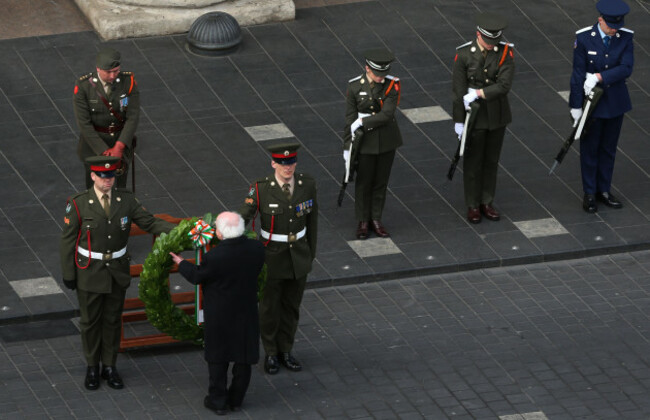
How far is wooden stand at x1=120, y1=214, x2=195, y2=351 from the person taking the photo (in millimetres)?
12641

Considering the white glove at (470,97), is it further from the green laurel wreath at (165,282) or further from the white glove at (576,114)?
the green laurel wreath at (165,282)

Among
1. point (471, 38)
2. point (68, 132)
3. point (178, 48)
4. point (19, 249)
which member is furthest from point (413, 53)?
point (19, 249)

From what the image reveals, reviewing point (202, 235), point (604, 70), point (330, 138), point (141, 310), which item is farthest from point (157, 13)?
point (202, 235)

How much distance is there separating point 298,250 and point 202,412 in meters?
1.45

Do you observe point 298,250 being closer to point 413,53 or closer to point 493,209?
point 493,209

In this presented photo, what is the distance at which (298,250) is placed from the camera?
40.4ft

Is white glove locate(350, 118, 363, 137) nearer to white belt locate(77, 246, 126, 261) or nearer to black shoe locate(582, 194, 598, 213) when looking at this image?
black shoe locate(582, 194, 598, 213)

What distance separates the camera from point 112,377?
481 inches

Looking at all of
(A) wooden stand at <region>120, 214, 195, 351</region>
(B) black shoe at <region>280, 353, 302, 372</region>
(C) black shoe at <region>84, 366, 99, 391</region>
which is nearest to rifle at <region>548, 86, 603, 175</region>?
(B) black shoe at <region>280, 353, 302, 372</region>

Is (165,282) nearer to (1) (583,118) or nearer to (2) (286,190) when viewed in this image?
(2) (286,190)

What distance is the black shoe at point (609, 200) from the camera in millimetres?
15328

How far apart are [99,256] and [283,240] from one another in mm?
1419

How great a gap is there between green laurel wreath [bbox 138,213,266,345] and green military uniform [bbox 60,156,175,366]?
0.17m

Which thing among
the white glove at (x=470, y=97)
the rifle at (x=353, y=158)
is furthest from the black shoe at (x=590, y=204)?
the rifle at (x=353, y=158)
